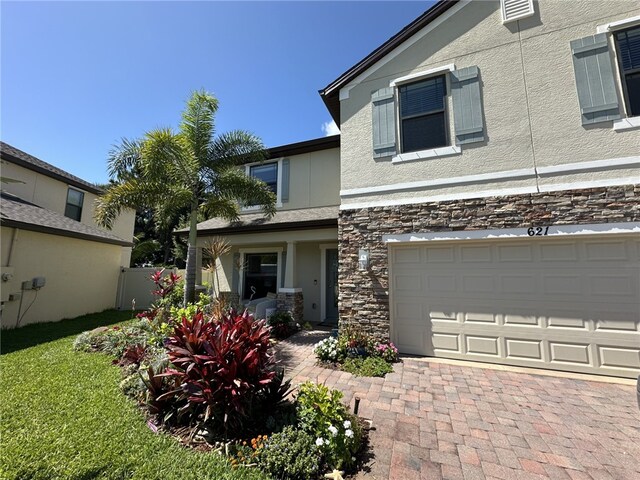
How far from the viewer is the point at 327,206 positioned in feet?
33.6

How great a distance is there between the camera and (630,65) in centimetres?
526

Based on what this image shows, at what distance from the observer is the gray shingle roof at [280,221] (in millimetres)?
8586

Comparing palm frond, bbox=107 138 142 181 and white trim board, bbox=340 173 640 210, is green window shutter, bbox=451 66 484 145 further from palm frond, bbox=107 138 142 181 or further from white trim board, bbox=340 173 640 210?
palm frond, bbox=107 138 142 181

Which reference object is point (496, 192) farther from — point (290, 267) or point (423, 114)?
point (290, 267)

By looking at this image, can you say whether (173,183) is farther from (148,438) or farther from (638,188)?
(638,188)

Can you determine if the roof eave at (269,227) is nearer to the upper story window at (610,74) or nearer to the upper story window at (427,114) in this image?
the upper story window at (427,114)

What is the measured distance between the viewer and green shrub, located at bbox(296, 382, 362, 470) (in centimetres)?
278

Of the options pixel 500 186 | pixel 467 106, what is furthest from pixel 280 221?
pixel 500 186

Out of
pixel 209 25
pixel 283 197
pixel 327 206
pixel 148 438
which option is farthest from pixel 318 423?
pixel 209 25

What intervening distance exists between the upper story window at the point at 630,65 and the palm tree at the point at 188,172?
29.3 feet

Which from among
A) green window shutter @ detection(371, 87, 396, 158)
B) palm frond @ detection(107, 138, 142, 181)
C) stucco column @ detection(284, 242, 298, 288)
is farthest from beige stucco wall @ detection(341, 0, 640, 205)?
palm frond @ detection(107, 138, 142, 181)

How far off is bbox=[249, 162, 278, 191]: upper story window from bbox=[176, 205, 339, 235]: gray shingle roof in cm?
131

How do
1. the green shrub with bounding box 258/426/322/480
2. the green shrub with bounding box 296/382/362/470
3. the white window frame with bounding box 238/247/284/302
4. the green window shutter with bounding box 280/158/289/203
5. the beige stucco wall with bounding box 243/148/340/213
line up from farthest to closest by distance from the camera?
the green window shutter with bounding box 280/158/289/203 → the white window frame with bounding box 238/247/284/302 → the beige stucco wall with bounding box 243/148/340/213 → the green shrub with bounding box 296/382/362/470 → the green shrub with bounding box 258/426/322/480

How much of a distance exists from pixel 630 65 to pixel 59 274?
17.3m
